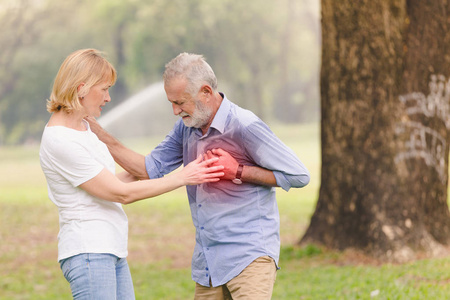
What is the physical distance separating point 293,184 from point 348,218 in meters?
4.41

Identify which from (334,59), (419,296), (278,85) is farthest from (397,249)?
(278,85)

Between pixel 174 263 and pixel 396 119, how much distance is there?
4.15m

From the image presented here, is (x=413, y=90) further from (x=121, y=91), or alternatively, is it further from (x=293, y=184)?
(x=121, y=91)

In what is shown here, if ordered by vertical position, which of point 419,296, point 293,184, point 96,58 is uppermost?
point 96,58

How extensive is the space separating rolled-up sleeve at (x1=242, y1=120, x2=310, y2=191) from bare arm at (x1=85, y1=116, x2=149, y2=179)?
0.80m

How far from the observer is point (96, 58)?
3564mm

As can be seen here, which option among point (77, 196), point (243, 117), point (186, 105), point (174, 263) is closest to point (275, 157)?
point (243, 117)

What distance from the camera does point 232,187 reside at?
12.6ft

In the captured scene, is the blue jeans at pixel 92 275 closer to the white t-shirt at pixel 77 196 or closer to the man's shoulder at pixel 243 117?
the white t-shirt at pixel 77 196

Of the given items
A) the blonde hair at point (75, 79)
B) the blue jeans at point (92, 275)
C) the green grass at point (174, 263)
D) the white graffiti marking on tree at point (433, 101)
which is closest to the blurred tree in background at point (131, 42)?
the green grass at point (174, 263)

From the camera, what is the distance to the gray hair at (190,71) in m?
3.81

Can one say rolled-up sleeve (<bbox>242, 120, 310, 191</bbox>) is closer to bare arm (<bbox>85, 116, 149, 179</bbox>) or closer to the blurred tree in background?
bare arm (<bbox>85, 116, 149, 179</bbox>)

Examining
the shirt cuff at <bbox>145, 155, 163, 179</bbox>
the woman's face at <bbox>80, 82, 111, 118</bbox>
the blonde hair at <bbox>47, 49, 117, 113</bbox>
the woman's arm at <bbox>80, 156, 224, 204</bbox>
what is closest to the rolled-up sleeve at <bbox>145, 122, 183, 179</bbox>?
the shirt cuff at <bbox>145, 155, 163, 179</bbox>

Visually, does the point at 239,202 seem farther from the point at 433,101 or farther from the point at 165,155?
the point at 433,101
